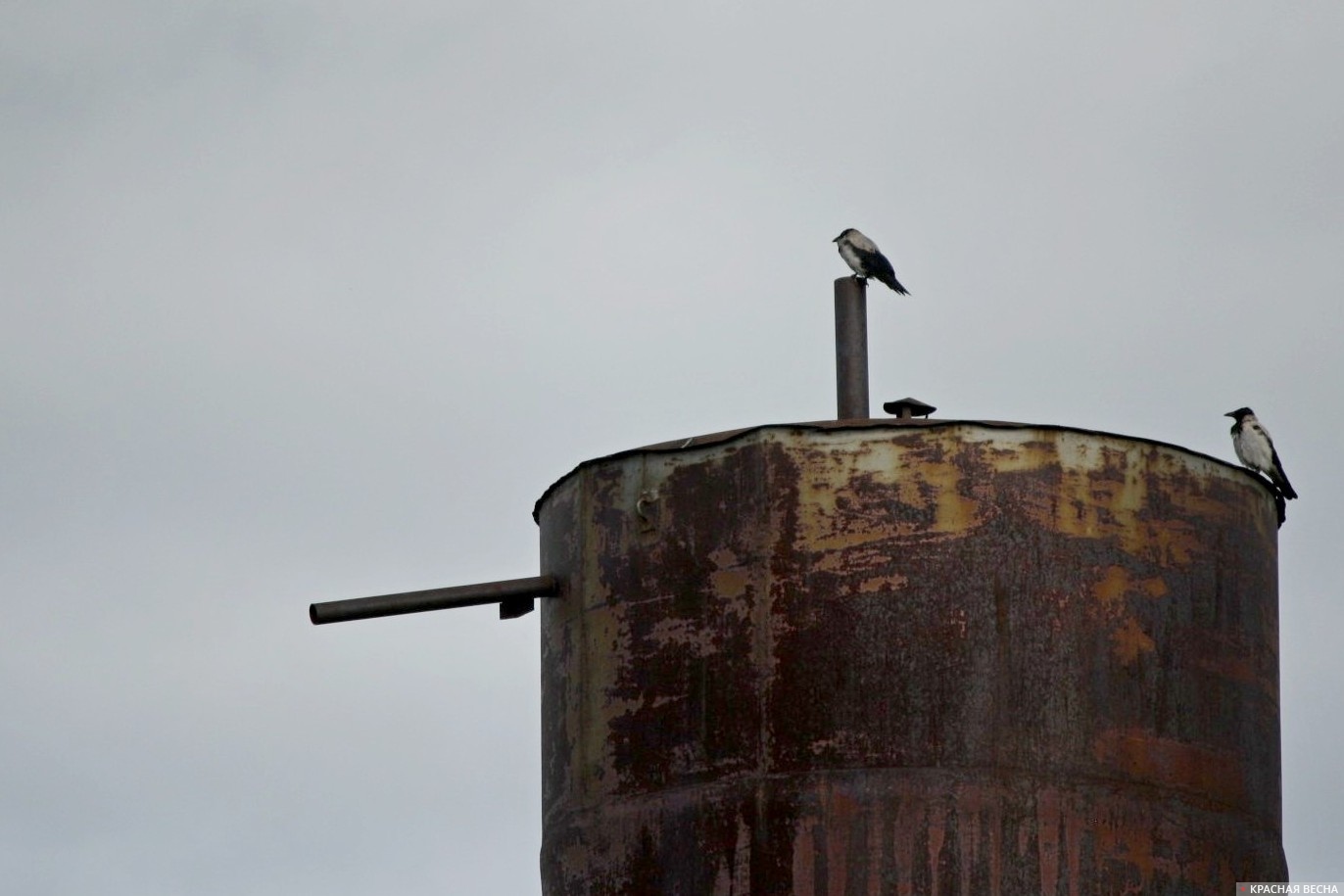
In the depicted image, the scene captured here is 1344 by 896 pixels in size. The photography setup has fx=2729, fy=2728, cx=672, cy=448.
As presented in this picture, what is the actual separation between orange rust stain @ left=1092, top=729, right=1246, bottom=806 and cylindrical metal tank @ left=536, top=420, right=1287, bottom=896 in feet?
0.05

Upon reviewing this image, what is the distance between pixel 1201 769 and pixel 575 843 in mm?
3705

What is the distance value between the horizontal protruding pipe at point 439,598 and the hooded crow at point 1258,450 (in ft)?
16.0

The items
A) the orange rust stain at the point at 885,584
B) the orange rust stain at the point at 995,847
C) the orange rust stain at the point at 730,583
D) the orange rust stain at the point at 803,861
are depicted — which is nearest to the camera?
the orange rust stain at the point at 995,847

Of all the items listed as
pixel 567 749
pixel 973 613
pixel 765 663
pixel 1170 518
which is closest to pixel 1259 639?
pixel 1170 518

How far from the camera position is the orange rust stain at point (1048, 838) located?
15.1 meters

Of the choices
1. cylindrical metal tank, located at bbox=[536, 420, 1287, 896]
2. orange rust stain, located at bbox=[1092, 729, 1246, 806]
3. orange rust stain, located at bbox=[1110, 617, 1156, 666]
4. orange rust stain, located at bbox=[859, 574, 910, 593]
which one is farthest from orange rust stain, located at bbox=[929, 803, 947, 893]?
orange rust stain, located at bbox=[1110, 617, 1156, 666]

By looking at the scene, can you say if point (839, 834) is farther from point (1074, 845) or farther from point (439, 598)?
point (439, 598)

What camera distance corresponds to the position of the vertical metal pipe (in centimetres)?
1791

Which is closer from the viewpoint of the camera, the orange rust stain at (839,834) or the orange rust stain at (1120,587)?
the orange rust stain at (839,834)

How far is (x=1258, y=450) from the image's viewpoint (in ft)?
60.1

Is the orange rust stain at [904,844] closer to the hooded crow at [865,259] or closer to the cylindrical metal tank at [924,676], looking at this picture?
the cylindrical metal tank at [924,676]

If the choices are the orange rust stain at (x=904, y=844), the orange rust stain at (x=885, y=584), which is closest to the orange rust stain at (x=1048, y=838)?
the orange rust stain at (x=904, y=844)

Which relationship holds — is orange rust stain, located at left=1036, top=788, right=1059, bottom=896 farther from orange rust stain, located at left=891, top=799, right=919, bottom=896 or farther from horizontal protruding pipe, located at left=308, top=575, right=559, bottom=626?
horizontal protruding pipe, located at left=308, top=575, right=559, bottom=626

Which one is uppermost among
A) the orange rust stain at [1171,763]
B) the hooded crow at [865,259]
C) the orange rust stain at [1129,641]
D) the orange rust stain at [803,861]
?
the hooded crow at [865,259]
